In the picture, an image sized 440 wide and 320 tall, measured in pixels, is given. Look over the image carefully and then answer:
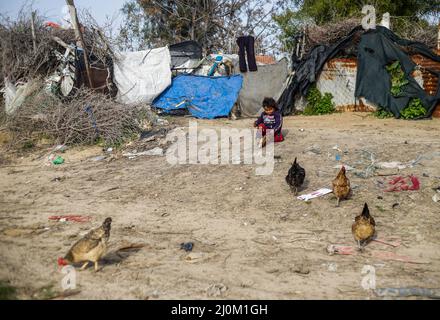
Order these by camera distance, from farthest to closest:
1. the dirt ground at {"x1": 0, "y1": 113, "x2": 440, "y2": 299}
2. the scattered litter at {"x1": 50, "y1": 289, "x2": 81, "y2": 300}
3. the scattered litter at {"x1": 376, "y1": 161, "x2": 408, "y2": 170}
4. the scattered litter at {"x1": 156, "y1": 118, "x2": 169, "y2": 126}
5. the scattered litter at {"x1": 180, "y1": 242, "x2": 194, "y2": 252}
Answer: the scattered litter at {"x1": 156, "y1": 118, "x2": 169, "y2": 126} < the scattered litter at {"x1": 376, "y1": 161, "x2": 408, "y2": 170} < the scattered litter at {"x1": 180, "y1": 242, "x2": 194, "y2": 252} < the dirt ground at {"x1": 0, "y1": 113, "x2": 440, "y2": 299} < the scattered litter at {"x1": 50, "y1": 289, "x2": 81, "y2": 300}

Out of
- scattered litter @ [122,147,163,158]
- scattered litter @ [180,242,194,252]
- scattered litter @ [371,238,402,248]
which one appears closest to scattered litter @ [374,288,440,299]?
scattered litter @ [371,238,402,248]

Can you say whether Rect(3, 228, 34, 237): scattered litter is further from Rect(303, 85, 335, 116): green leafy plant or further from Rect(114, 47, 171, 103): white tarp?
Rect(303, 85, 335, 116): green leafy plant

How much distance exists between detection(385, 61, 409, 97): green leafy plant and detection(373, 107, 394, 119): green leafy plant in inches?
19.9

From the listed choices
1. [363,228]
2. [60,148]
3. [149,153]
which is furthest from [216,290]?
[60,148]

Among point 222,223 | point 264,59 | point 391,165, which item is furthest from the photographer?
point 264,59

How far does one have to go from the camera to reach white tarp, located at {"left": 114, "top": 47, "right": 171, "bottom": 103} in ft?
40.2

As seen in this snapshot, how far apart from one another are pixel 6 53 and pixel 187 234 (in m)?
9.07

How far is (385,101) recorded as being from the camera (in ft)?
36.8

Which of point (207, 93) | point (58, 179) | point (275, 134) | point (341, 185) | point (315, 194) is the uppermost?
point (207, 93)

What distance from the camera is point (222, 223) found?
523 centimetres

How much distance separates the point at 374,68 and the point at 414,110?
1540 mm

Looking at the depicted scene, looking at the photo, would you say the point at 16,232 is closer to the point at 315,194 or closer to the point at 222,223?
the point at 222,223

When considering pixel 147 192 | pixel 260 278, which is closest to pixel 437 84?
pixel 147 192
